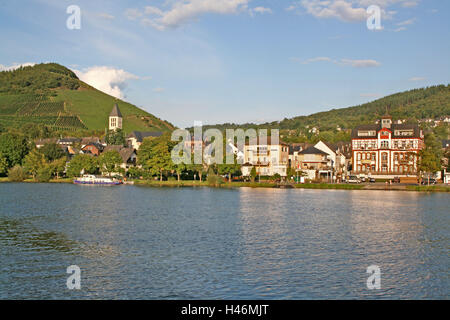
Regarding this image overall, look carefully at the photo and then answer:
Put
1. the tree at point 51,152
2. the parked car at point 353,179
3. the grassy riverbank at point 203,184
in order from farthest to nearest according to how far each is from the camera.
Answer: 1. the tree at point 51,152
2. the parked car at point 353,179
3. the grassy riverbank at point 203,184

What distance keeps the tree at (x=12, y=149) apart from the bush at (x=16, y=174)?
26.2 feet

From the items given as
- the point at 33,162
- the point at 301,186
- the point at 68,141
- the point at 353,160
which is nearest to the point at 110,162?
the point at 33,162

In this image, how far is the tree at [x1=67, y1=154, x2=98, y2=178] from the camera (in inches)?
4584

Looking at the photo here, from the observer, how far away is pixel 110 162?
117 meters

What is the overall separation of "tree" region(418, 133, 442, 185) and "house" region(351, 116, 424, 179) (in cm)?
234

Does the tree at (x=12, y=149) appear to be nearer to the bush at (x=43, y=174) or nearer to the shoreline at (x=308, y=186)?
the bush at (x=43, y=174)

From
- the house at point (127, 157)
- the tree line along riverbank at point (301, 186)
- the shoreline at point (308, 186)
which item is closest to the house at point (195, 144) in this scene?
the tree line along riverbank at point (301, 186)

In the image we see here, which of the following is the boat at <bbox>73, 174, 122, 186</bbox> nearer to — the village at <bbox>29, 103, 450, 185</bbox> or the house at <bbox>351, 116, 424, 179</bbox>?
the village at <bbox>29, 103, 450, 185</bbox>

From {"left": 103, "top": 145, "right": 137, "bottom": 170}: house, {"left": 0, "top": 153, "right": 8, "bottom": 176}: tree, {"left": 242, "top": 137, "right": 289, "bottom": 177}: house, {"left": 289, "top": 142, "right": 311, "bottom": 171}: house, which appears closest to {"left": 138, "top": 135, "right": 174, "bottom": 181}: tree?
{"left": 242, "top": 137, "right": 289, "bottom": 177}: house

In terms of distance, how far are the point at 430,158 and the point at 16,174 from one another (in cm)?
9332

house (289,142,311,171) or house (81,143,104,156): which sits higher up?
house (81,143,104,156)

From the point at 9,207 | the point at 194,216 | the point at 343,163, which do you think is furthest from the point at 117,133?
the point at 194,216

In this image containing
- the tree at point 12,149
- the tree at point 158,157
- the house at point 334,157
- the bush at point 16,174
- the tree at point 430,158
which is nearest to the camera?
the tree at point 430,158

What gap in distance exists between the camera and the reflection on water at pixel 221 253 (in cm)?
2142
